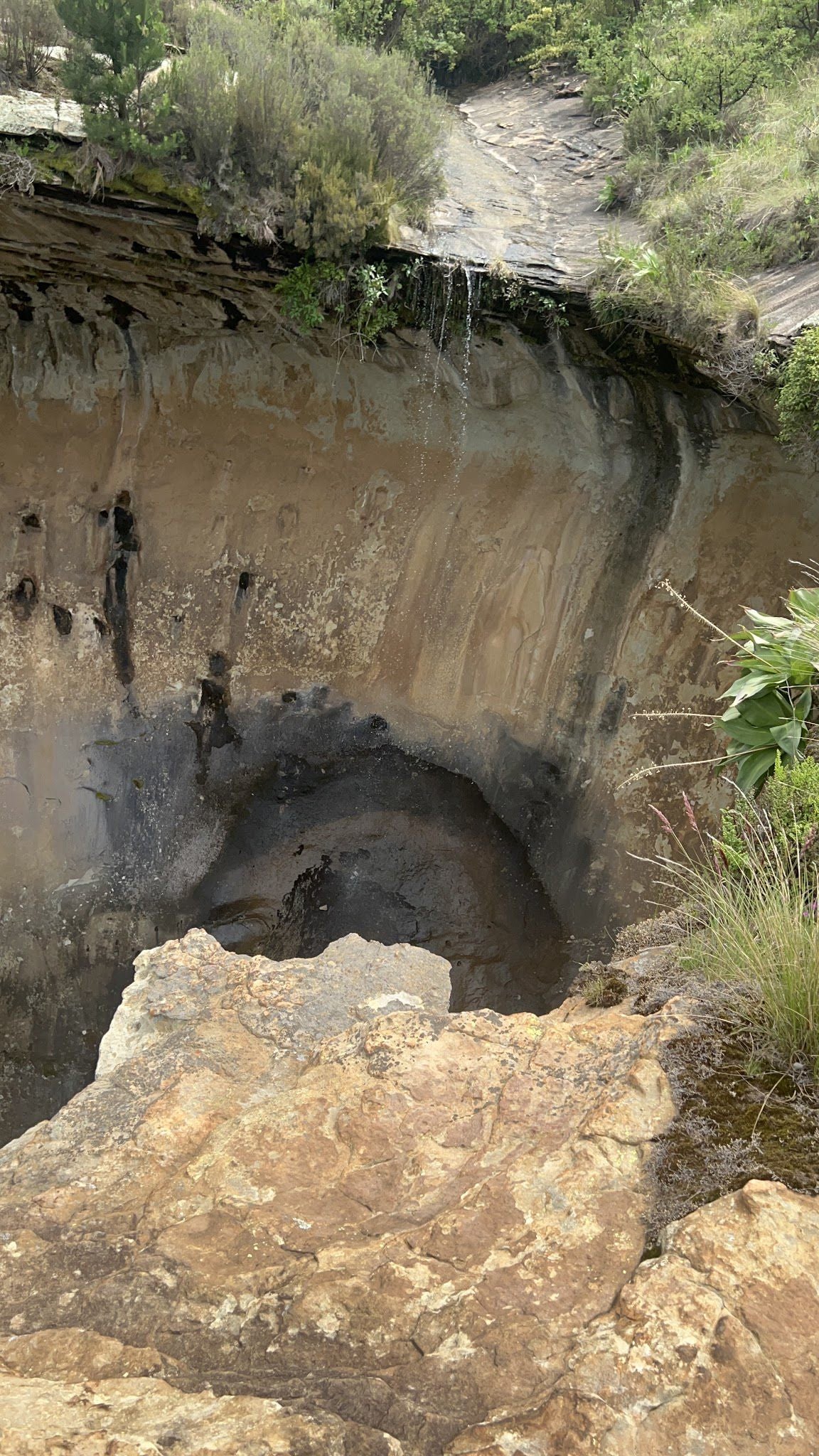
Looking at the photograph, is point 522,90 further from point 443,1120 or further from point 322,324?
point 443,1120

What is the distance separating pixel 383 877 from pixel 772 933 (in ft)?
18.2

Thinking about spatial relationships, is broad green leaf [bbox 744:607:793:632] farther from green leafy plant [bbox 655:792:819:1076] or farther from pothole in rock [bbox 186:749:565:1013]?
pothole in rock [bbox 186:749:565:1013]

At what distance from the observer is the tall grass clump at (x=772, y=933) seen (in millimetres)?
2393

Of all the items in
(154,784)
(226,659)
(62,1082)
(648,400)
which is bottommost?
(62,1082)

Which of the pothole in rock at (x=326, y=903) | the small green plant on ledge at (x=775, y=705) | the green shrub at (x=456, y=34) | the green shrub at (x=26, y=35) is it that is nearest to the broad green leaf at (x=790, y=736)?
the small green plant on ledge at (x=775, y=705)

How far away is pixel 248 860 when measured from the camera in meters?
7.85

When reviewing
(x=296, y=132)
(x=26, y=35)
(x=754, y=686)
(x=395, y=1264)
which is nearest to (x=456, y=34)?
(x=296, y=132)

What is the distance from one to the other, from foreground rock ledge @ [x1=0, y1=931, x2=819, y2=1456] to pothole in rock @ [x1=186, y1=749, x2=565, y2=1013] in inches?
177

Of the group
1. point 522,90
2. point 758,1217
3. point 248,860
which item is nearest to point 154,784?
point 248,860

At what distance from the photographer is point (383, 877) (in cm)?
788

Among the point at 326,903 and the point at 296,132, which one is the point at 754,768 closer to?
the point at 326,903

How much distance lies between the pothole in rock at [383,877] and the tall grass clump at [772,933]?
4290 millimetres

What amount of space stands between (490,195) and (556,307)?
179 centimetres

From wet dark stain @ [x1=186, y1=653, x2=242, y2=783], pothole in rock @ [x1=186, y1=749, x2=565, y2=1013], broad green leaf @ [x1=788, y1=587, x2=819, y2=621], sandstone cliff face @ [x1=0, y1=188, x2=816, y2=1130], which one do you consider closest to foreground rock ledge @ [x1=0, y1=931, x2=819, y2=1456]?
broad green leaf @ [x1=788, y1=587, x2=819, y2=621]
